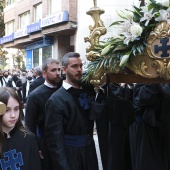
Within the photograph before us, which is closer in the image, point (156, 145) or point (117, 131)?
point (117, 131)

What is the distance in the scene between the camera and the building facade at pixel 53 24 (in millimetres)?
14248

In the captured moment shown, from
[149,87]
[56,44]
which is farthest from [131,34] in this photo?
[56,44]

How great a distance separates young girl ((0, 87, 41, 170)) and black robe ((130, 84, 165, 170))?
1.60 metres

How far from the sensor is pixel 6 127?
7.30ft

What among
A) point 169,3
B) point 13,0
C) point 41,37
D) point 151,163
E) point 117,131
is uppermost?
point 13,0

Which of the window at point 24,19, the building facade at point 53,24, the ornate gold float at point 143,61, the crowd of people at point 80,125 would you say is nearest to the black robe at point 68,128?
the crowd of people at point 80,125

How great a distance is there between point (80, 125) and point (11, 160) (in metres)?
0.85

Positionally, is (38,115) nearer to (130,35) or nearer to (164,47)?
(130,35)

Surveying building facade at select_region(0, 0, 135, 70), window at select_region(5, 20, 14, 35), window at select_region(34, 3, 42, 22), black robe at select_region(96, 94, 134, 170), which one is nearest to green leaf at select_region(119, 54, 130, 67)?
black robe at select_region(96, 94, 134, 170)

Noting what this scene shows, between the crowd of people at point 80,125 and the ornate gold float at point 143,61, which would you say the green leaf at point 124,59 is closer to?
the ornate gold float at point 143,61

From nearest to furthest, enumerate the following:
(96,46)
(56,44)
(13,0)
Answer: (96,46) → (56,44) → (13,0)

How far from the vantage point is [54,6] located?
16719 millimetres

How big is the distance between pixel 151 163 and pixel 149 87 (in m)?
0.98

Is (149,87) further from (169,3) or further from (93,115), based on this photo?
(169,3)
